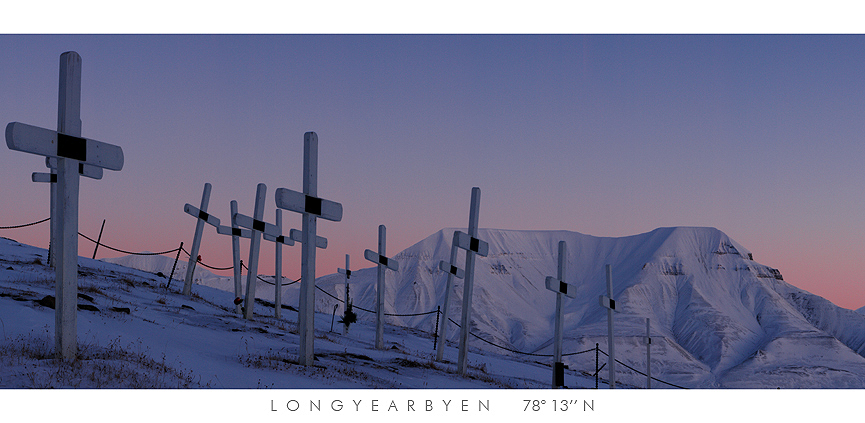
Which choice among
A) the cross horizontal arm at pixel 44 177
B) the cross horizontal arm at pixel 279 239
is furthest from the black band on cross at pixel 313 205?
the cross horizontal arm at pixel 44 177

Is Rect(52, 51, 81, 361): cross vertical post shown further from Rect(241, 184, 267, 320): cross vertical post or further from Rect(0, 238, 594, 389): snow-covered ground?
Rect(241, 184, 267, 320): cross vertical post

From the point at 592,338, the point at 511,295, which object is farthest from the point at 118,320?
the point at 511,295

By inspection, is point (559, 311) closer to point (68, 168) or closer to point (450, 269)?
point (450, 269)

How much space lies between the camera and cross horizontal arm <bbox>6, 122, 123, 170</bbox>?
350 inches

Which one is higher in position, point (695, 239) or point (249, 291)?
point (695, 239)

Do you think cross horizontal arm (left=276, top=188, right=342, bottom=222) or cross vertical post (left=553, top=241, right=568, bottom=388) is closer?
cross horizontal arm (left=276, top=188, right=342, bottom=222)

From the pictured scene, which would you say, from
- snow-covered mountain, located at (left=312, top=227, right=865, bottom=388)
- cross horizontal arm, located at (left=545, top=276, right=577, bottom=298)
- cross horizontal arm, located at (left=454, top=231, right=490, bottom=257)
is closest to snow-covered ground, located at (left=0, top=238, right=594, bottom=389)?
cross horizontal arm, located at (left=545, top=276, right=577, bottom=298)

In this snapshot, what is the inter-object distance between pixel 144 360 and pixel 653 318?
155 meters

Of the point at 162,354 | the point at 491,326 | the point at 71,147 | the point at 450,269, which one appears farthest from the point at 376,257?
the point at 491,326

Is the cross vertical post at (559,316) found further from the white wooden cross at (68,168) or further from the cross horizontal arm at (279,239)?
the white wooden cross at (68,168)

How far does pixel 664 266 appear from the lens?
174000 millimetres

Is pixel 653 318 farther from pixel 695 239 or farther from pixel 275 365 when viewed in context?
pixel 275 365

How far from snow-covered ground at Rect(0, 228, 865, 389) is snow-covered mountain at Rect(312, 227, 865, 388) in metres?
0.42

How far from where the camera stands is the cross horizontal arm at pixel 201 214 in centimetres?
2430
